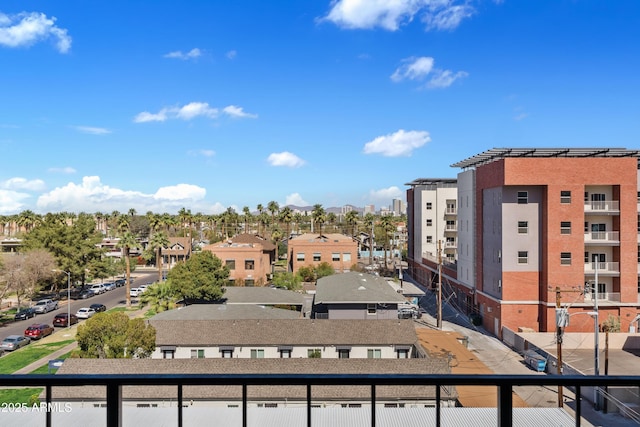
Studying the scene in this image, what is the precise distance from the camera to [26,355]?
28141mm

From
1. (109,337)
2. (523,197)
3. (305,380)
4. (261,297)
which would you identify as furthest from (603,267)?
(305,380)

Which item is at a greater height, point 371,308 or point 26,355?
point 371,308

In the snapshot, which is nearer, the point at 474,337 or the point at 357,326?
the point at 357,326

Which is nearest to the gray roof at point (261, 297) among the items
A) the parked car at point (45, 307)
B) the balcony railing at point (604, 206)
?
the parked car at point (45, 307)

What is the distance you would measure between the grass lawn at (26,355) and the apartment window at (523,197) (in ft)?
113

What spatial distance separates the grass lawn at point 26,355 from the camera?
84.6 feet

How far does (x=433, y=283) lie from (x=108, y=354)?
1570 inches

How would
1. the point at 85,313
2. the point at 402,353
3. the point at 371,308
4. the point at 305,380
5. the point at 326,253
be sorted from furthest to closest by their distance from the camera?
the point at 326,253
the point at 85,313
the point at 371,308
the point at 402,353
the point at 305,380

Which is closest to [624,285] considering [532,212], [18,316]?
[532,212]

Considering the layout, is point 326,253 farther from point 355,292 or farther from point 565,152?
point 565,152

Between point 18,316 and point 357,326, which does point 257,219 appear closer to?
point 18,316

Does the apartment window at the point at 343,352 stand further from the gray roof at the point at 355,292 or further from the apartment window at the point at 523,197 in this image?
the apartment window at the point at 523,197

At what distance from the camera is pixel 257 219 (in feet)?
338

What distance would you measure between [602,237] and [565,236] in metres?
3.10
